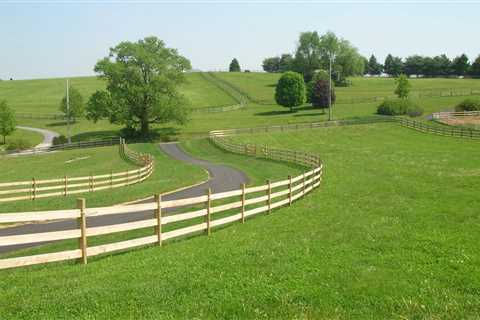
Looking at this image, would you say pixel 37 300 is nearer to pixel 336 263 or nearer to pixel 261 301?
pixel 261 301

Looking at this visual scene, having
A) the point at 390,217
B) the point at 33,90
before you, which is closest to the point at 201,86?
the point at 33,90

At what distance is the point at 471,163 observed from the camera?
3022 cm

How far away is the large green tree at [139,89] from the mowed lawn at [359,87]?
45.8 meters

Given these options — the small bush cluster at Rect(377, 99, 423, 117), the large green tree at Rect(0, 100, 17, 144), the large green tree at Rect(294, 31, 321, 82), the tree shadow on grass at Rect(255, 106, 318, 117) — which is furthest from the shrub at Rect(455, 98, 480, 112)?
the large green tree at Rect(0, 100, 17, 144)

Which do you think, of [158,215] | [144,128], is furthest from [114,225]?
[144,128]

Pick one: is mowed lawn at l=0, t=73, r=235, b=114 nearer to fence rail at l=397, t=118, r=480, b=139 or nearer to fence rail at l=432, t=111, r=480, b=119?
fence rail at l=397, t=118, r=480, b=139

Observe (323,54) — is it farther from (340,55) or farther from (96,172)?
(96,172)

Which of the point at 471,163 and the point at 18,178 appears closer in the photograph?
the point at 471,163

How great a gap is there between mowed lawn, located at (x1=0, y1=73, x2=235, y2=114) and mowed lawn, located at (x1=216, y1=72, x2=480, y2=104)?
856 centimetres

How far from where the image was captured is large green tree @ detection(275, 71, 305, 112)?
91.1 meters

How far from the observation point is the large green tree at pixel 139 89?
65.9 meters

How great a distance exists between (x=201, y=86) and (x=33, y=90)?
49.3 m

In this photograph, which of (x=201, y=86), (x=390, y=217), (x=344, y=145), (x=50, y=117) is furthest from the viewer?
(x=201, y=86)

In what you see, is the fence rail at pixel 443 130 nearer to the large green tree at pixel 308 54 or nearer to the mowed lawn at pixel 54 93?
the mowed lawn at pixel 54 93
